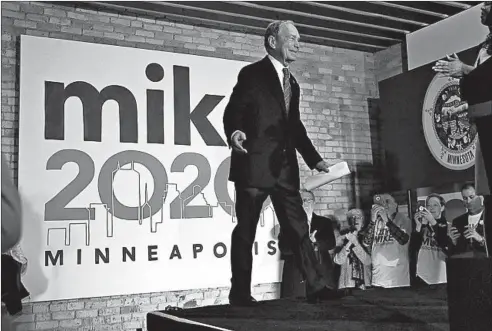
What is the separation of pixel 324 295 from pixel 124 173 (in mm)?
2500

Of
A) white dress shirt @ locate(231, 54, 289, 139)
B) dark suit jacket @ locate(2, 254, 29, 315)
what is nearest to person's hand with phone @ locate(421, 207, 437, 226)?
white dress shirt @ locate(231, 54, 289, 139)

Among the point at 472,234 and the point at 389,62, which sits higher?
the point at 389,62

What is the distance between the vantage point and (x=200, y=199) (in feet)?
17.9

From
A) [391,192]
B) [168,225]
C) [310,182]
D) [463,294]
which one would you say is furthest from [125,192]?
[463,294]

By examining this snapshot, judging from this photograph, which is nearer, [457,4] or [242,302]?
[242,302]

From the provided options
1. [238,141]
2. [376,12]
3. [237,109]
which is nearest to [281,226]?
[238,141]

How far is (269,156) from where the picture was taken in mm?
3732

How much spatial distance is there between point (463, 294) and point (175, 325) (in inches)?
59.2

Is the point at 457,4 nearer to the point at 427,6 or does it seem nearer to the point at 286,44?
the point at 427,6

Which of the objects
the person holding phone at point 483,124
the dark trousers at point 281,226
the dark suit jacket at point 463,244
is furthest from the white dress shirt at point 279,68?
the dark suit jacket at point 463,244

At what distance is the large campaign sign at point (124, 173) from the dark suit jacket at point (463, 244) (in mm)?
1708

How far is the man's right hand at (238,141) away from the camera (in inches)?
143

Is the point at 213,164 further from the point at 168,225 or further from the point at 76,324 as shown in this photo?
the point at 76,324

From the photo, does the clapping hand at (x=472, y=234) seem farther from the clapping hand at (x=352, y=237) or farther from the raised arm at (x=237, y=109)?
the raised arm at (x=237, y=109)
